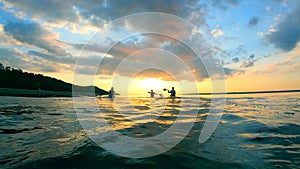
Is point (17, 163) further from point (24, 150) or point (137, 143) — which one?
point (137, 143)

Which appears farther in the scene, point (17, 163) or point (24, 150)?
point (24, 150)

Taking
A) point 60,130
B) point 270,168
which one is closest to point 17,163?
point 60,130

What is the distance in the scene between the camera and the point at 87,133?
7.51m

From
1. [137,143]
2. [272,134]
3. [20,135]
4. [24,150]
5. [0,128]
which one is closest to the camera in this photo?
[24,150]

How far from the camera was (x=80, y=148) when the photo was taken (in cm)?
548

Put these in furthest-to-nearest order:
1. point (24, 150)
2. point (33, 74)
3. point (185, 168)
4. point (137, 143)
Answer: point (33, 74), point (137, 143), point (24, 150), point (185, 168)

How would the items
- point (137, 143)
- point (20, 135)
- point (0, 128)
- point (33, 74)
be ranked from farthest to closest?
point (33, 74) → point (0, 128) → point (20, 135) → point (137, 143)

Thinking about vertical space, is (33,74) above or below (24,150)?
above

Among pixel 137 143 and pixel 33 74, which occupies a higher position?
pixel 33 74

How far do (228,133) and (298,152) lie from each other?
2.78 metres

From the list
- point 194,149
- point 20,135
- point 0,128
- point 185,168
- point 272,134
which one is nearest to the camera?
point 185,168

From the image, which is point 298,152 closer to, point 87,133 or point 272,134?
point 272,134

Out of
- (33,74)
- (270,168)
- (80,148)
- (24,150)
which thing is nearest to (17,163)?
(24,150)

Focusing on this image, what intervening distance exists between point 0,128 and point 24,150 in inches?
153
